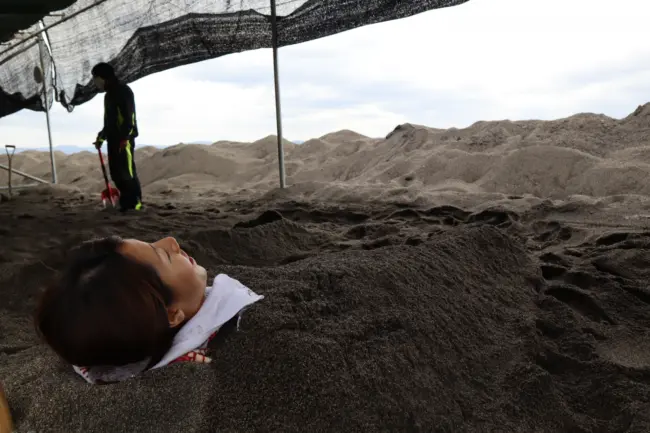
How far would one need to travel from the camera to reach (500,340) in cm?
178

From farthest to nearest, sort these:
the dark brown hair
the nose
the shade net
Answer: the shade net < the nose < the dark brown hair

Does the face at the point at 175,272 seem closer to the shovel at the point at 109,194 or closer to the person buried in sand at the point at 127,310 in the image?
the person buried in sand at the point at 127,310

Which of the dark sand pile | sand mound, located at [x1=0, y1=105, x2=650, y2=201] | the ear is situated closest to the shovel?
sand mound, located at [x1=0, y1=105, x2=650, y2=201]

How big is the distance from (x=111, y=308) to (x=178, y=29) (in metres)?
5.87

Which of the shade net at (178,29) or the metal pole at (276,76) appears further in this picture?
the metal pole at (276,76)

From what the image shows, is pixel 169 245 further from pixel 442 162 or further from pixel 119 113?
pixel 442 162

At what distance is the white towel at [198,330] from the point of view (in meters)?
1.34

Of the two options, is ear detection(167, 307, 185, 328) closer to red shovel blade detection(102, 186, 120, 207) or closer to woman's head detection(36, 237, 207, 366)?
woman's head detection(36, 237, 207, 366)

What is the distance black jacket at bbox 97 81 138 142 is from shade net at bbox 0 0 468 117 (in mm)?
1415

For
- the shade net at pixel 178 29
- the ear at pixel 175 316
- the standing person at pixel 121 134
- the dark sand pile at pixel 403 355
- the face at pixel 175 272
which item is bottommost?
the dark sand pile at pixel 403 355

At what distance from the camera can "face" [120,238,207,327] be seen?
1.35 metres

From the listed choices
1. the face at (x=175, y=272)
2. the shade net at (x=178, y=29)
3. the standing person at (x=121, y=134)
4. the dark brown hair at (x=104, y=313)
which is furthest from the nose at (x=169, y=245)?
the standing person at (x=121, y=134)

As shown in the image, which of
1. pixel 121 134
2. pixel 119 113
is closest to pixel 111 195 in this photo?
pixel 121 134

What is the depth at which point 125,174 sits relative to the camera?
5.38 metres
